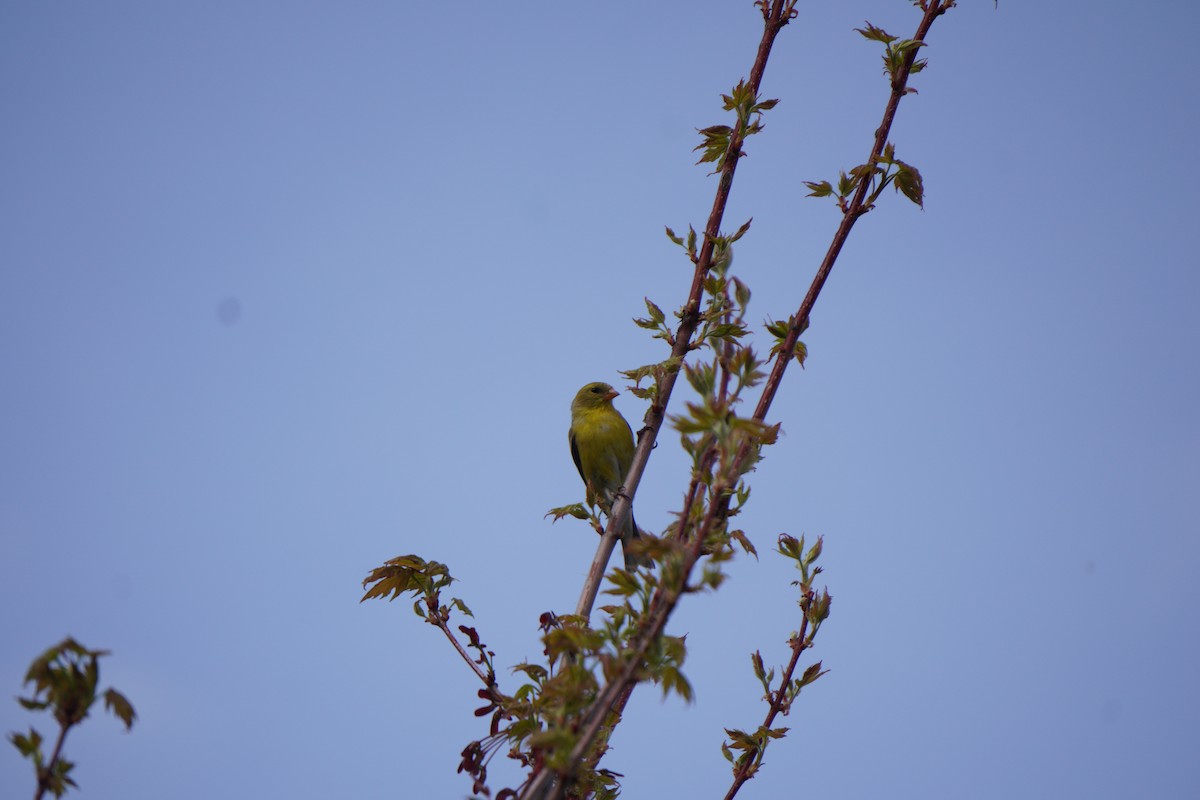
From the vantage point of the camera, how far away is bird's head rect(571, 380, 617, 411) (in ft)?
34.3

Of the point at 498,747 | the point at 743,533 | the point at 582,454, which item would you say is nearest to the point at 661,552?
the point at 743,533

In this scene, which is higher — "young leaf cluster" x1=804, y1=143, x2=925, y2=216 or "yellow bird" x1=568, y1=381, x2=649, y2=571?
"yellow bird" x1=568, y1=381, x2=649, y2=571

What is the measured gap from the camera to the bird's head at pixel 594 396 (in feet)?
34.3

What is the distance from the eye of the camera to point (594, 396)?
10.5m

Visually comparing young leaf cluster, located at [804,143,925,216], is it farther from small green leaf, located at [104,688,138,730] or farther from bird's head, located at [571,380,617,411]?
bird's head, located at [571,380,617,411]

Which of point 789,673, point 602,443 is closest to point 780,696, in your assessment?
point 789,673

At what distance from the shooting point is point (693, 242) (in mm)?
3500

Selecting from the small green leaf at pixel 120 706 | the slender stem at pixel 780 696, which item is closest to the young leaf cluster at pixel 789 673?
the slender stem at pixel 780 696

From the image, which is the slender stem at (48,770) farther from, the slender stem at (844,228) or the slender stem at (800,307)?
the slender stem at (844,228)

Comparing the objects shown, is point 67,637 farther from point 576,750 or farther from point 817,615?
point 817,615

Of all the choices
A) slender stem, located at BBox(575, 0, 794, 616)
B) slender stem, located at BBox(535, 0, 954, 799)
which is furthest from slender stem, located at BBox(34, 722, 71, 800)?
slender stem, located at BBox(575, 0, 794, 616)

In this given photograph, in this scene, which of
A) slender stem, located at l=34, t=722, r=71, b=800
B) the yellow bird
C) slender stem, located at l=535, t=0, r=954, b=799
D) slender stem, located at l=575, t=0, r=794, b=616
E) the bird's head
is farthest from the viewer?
the bird's head

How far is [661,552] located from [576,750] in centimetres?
42

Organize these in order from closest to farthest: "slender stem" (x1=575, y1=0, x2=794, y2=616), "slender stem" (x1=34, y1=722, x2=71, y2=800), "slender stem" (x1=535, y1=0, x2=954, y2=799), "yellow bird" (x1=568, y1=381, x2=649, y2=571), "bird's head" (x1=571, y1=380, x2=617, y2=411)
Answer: "slender stem" (x1=34, y1=722, x2=71, y2=800), "slender stem" (x1=535, y1=0, x2=954, y2=799), "slender stem" (x1=575, y1=0, x2=794, y2=616), "yellow bird" (x1=568, y1=381, x2=649, y2=571), "bird's head" (x1=571, y1=380, x2=617, y2=411)
